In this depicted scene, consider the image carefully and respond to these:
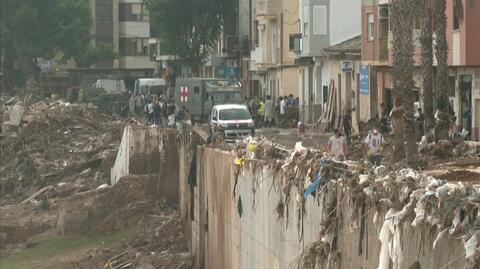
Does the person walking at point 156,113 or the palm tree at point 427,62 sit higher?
the palm tree at point 427,62

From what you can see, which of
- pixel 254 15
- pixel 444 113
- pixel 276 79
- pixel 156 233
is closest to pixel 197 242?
pixel 156 233

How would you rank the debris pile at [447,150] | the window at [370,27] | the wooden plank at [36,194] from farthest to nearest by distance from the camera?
the wooden plank at [36,194] < the window at [370,27] < the debris pile at [447,150]

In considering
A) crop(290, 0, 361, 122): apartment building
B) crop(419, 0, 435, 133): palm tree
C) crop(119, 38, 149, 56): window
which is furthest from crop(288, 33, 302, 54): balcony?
crop(119, 38, 149, 56): window

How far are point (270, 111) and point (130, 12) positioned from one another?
6283 cm

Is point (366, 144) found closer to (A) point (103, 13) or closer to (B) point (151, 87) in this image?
(B) point (151, 87)

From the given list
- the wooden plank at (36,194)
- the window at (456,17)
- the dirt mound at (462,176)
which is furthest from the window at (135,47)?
the dirt mound at (462,176)

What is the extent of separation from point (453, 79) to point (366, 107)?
405 inches

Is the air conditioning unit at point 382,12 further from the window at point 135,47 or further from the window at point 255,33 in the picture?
the window at point 135,47

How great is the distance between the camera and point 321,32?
6188 cm

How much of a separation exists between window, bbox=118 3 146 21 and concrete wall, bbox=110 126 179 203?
72.4m

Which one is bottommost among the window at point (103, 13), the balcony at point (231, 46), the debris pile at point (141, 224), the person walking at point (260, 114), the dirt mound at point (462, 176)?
the debris pile at point (141, 224)

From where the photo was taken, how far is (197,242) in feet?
106

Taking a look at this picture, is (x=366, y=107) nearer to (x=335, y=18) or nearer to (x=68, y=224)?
(x=335, y=18)

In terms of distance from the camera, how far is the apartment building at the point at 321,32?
61.3 meters
